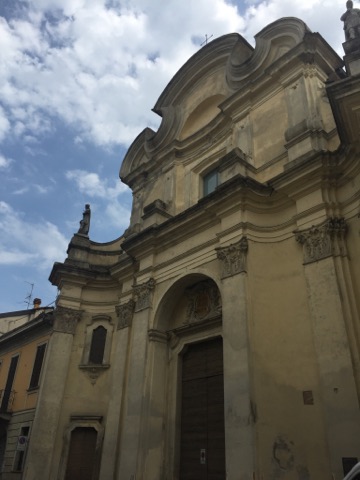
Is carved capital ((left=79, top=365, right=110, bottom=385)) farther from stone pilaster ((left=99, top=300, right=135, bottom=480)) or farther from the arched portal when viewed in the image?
the arched portal

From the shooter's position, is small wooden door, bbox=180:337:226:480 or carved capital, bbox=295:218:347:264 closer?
carved capital, bbox=295:218:347:264

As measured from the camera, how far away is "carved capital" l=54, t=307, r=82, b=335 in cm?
1455

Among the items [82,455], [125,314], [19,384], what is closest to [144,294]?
[125,314]

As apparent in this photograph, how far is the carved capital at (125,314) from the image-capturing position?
533 inches

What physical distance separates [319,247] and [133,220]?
8.66 metres

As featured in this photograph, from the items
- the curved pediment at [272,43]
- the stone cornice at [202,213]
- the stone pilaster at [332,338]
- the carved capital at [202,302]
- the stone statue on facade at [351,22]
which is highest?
the curved pediment at [272,43]

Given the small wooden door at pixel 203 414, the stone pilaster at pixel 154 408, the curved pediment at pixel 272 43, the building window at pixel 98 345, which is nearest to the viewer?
the small wooden door at pixel 203 414

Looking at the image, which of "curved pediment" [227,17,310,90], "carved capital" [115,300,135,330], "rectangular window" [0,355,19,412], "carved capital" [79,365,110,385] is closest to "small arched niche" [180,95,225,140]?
"curved pediment" [227,17,310,90]

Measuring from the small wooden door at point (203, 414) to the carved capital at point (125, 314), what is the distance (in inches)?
95.9

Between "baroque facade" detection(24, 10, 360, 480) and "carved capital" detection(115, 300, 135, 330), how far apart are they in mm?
61

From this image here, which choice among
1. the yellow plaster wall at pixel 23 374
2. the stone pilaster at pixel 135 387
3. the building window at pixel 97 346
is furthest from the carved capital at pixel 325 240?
the yellow plaster wall at pixel 23 374

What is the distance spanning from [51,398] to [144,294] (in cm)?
447

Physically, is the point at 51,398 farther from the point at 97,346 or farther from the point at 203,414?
the point at 203,414

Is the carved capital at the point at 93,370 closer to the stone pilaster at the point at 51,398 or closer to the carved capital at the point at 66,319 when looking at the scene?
the stone pilaster at the point at 51,398
